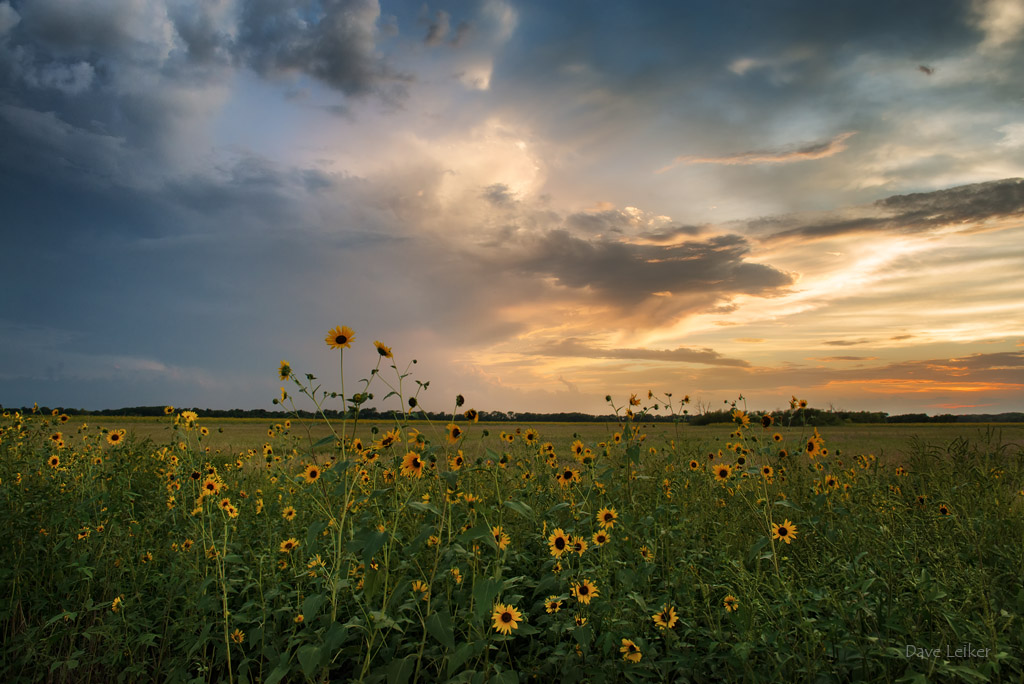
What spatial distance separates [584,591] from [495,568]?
578 millimetres

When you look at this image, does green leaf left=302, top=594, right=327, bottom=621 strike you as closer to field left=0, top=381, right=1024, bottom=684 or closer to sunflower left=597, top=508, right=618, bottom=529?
field left=0, top=381, right=1024, bottom=684

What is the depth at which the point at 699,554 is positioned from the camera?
4.72 metres

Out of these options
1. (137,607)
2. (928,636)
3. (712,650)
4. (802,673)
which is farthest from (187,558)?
(928,636)

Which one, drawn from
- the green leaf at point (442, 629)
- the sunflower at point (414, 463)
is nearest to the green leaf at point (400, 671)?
the green leaf at point (442, 629)

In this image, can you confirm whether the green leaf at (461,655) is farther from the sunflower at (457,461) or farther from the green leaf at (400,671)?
the sunflower at (457,461)

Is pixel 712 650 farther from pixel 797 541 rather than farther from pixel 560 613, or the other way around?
pixel 797 541

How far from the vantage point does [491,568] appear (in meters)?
3.90

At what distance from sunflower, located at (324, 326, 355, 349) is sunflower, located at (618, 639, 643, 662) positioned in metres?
2.53

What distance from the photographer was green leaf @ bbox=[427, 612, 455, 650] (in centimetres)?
286

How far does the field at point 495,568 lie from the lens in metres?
3.21

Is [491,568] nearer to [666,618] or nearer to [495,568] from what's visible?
[495,568]

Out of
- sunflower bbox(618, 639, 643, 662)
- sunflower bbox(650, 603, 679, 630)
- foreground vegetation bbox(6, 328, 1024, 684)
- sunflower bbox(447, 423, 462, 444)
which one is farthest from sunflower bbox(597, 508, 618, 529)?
sunflower bbox(447, 423, 462, 444)

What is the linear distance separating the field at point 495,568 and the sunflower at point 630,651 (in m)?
0.07

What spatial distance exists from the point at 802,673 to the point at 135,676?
445cm
